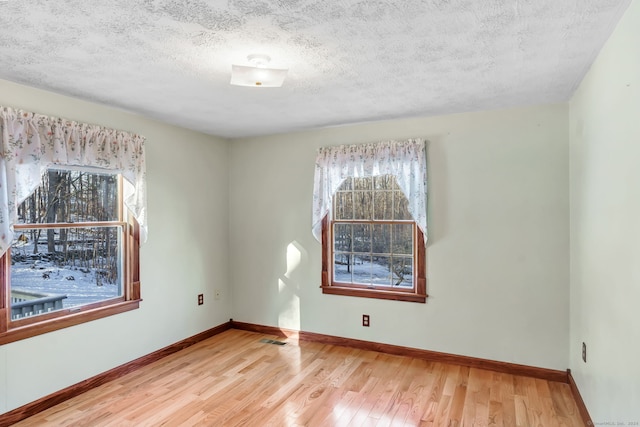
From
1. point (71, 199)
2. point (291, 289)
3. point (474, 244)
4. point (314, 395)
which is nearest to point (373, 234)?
point (474, 244)

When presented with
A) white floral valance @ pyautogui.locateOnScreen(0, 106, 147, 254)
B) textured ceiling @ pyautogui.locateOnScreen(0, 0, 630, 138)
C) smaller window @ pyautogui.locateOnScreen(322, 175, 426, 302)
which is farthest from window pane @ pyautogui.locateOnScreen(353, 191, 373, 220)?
white floral valance @ pyautogui.locateOnScreen(0, 106, 147, 254)

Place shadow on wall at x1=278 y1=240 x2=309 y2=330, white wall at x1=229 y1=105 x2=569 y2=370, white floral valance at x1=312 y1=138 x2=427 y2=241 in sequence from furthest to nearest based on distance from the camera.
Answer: shadow on wall at x1=278 y1=240 x2=309 y2=330
white floral valance at x1=312 y1=138 x2=427 y2=241
white wall at x1=229 y1=105 x2=569 y2=370

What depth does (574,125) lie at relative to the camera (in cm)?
288

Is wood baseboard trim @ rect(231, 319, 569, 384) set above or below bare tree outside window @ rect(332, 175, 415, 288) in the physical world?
below

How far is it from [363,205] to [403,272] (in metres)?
0.80

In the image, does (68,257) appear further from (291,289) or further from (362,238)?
(362,238)

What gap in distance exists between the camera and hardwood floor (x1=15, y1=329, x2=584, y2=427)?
2572 mm

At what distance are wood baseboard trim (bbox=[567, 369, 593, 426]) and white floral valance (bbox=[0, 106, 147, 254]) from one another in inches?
146

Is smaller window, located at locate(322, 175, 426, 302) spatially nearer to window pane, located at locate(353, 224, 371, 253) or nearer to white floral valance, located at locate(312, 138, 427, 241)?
window pane, located at locate(353, 224, 371, 253)

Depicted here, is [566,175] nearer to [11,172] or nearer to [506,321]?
[506,321]

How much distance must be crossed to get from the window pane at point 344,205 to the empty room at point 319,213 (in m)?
0.02

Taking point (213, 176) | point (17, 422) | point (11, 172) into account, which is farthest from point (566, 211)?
point (17, 422)

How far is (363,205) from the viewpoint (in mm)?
3941

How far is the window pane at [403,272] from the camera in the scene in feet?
12.3
